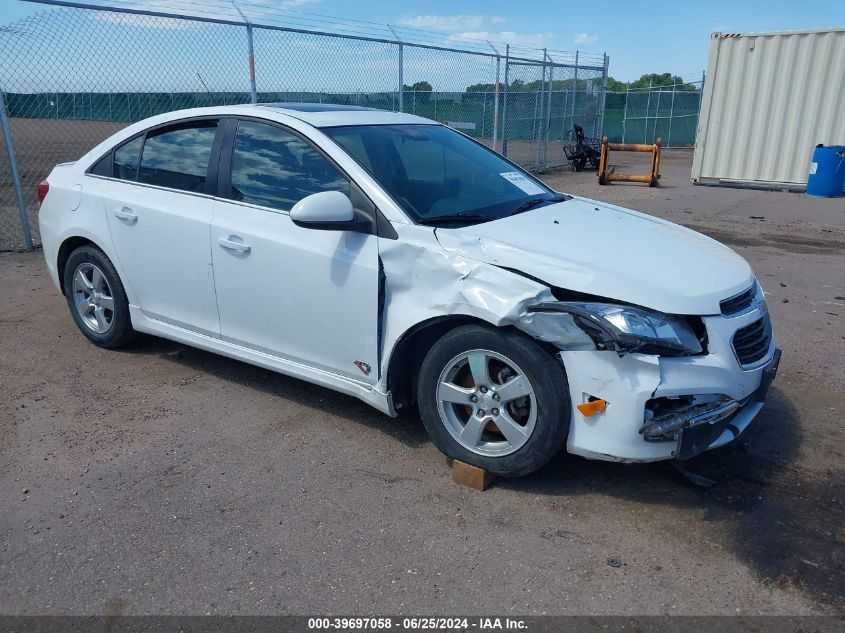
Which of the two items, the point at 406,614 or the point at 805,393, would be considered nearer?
the point at 406,614

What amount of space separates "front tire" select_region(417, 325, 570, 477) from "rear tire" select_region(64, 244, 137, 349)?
8.32 feet

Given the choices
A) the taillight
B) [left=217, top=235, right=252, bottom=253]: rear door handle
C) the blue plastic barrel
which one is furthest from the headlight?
the blue plastic barrel

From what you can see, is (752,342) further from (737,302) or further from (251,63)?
(251,63)

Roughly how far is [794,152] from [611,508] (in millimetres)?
14106

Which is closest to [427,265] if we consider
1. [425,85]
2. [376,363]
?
[376,363]

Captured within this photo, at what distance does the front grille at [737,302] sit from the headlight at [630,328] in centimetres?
25

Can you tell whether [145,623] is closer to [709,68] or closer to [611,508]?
[611,508]

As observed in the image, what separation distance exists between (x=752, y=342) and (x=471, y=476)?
4.88ft

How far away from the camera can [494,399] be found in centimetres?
338

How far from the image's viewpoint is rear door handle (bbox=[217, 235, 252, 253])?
13.3ft

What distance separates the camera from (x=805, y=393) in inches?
182

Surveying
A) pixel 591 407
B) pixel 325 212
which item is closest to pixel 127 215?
pixel 325 212

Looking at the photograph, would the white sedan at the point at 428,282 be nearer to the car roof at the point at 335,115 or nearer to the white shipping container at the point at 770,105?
the car roof at the point at 335,115

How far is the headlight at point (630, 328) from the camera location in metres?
3.02
